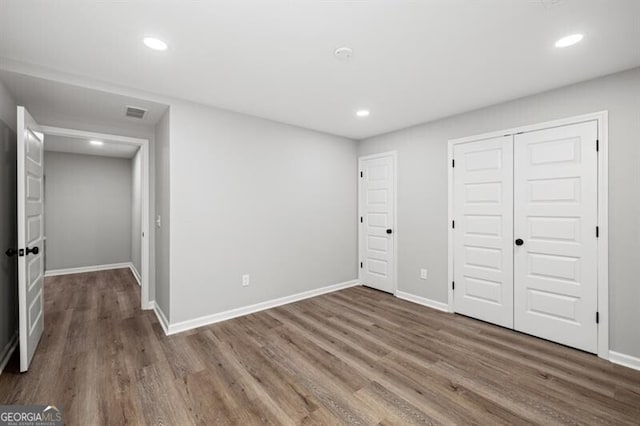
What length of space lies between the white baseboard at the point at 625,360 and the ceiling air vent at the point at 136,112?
5.24 metres

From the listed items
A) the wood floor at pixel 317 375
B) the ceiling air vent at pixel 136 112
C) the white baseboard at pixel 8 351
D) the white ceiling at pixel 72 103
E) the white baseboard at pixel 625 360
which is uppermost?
the ceiling air vent at pixel 136 112

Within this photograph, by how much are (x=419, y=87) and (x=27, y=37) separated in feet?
10.4

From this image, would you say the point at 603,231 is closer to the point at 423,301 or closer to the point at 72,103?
the point at 423,301

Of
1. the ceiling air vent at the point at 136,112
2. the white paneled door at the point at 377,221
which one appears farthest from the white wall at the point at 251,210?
the ceiling air vent at the point at 136,112

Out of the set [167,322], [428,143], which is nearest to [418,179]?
[428,143]

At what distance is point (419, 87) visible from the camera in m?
2.79

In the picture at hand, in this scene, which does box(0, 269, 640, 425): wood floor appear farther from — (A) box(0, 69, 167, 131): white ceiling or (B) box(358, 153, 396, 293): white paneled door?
(A) box(0, 69, 167, 131): white ceiling

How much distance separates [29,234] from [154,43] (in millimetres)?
1972

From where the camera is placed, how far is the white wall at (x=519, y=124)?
241 centimetres

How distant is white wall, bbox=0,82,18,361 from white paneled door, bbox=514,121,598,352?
491cm

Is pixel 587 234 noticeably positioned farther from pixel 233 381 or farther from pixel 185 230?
pixel 185 230

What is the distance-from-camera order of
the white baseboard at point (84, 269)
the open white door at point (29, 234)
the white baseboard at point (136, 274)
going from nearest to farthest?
the open white door at point (29, 234), the white baseboard at point (136, 274), the white baseboard at point (84, 269)

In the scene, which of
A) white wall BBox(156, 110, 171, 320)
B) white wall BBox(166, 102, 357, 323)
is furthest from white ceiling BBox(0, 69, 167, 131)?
white wall BBox(166, 102, 357, 323)

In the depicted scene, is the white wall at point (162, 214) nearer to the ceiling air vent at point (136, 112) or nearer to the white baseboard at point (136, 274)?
the ceiling air vent at point (136, 112)
